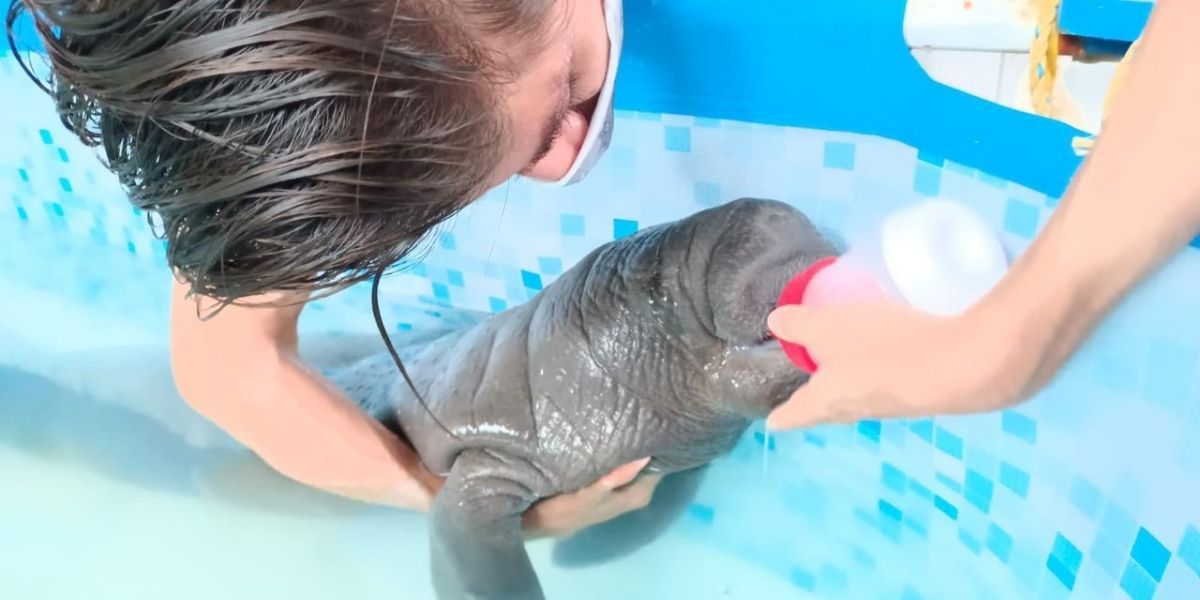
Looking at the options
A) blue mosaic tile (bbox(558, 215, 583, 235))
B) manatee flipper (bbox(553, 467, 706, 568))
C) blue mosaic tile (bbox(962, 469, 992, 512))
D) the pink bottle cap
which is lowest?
manatee flipper (bbox(553, 467, 706, 568))

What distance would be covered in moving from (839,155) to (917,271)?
17.1 inches

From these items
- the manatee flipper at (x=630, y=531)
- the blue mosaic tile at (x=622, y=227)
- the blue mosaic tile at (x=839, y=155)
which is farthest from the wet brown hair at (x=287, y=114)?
the manatee flipper at (x=630, y=531)

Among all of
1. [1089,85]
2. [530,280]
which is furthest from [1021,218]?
[530,280]

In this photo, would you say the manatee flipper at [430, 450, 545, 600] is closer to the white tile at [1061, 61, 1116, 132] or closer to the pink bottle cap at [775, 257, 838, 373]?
the pink bottle cap at [775, 257, 838, 373]

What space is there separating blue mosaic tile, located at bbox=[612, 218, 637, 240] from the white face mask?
0.37 m

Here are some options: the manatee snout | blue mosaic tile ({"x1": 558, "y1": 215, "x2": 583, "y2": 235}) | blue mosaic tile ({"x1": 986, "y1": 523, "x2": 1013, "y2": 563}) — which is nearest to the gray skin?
the manatee snout

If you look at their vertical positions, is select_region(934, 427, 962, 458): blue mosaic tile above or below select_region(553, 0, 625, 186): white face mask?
below

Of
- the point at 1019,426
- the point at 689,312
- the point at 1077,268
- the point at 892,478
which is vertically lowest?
the point at 892,478

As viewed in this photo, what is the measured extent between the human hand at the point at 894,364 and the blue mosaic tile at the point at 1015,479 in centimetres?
49

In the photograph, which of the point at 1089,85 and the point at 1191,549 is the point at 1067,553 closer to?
the point at 1191,549

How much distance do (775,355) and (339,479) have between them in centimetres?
81

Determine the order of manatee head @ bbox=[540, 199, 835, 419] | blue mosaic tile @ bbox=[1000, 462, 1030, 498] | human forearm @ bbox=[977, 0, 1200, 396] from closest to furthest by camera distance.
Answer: human forearm @ bbox=[977, 0, 1200, 396]
manatee head @ bbox=[540, 199, 835, 419]
blue mosaic tile @ bbox=[1000, 462, 1030, 498]

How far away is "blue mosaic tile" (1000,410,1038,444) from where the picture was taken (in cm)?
123

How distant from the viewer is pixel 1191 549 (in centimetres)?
104
